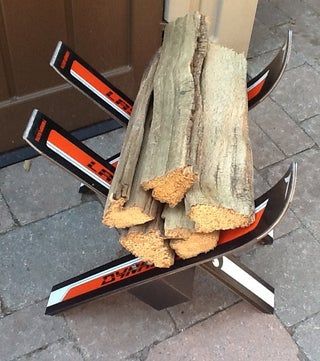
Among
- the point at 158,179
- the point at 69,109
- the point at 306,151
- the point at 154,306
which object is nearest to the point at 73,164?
the point at 158,179

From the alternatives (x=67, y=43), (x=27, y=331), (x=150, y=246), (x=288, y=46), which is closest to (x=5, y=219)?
(x=27, y=331)

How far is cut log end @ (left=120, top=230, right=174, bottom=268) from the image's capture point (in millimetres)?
1479

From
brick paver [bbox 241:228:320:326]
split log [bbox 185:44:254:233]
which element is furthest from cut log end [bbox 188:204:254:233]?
brick paver [bbox 241:228:320:326]

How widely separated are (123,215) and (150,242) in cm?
11

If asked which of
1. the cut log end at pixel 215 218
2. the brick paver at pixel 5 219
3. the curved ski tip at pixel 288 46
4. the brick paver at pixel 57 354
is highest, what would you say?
the curved ski tip at pixel 288 46

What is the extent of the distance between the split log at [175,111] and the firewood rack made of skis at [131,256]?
17cm

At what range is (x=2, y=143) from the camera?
2297 millimetres

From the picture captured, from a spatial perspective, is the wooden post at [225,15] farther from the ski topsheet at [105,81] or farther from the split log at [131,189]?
the split log at [131,189]

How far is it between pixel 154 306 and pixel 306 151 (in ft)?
3.24

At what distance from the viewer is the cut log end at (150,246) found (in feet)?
4.85

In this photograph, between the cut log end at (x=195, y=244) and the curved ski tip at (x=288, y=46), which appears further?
the curved ski tip at (x=288, y=46)

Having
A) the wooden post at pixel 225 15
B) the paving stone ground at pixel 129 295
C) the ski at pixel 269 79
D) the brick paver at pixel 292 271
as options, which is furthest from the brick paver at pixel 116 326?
the wooden post at pixel 225 15

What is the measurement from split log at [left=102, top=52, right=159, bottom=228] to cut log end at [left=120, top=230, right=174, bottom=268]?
35 millimetres

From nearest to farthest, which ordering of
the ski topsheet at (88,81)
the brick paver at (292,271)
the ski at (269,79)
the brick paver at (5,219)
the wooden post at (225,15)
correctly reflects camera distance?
the ski topsheet at (88,81) < the ski at (269,79) < the brick paver at (292,271) < the brick paver at (5,219) < the wooden post at (225,15)
